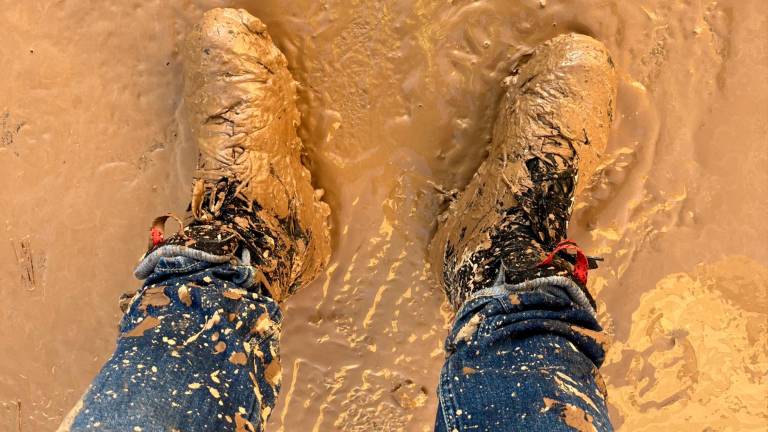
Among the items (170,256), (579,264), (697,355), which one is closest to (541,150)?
(579,264)

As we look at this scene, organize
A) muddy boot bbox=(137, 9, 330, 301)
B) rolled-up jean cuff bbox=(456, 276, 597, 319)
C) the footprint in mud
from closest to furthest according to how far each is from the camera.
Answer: rolled-up jean cuff bbox=(456, 276, 597, 319) < muddy boot bbox=(137, 9, 330, 301) < the footprint in mud

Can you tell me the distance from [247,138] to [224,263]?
1.06 ft

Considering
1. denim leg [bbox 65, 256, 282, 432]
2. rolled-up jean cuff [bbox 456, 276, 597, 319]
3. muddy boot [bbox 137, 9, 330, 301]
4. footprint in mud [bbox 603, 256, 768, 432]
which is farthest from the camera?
footprint in mud [bbox 603, 256, 768, 432]

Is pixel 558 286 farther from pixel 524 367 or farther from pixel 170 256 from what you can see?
pixel 170 256

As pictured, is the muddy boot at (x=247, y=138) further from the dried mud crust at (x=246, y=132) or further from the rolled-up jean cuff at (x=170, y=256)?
the rolled-up jean cuff at (x=170, y=256)

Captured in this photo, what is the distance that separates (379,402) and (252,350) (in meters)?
0.55

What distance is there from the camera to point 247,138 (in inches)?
43.8

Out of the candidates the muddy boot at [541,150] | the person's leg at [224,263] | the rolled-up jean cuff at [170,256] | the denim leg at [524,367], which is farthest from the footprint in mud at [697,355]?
the rolled-up jean cuff at [170,256]

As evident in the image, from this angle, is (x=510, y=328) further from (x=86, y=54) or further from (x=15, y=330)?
(x=15, y=330)

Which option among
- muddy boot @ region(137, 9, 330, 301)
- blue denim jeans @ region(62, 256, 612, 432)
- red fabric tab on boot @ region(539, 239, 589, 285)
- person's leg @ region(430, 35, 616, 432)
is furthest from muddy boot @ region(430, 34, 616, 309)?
muddy boot @ region(137, 9, 330, 301)

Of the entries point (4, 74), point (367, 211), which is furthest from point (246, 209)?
point (4, 74)

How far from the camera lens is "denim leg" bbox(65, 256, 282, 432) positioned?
724 millimetres

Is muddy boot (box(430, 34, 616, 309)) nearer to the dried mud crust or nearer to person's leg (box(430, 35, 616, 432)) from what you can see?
person's leg (box(430, 35, 616, 432))

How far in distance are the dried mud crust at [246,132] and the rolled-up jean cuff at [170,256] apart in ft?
0.54
